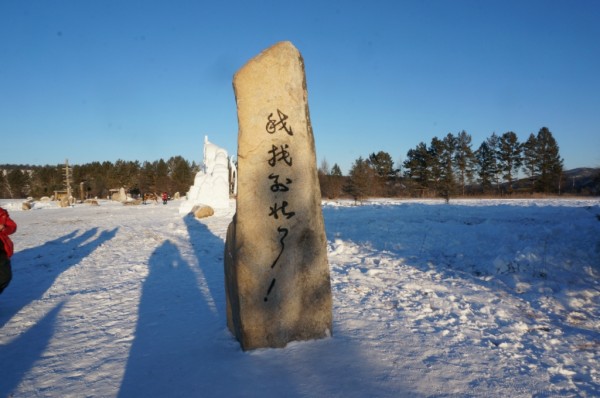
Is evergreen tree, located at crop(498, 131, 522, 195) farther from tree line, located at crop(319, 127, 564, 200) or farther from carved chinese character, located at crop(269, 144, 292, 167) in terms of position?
carved chinese character, located at crop(269, 144, 292, 167)

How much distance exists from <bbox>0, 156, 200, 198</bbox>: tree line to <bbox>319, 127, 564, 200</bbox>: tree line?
111ft

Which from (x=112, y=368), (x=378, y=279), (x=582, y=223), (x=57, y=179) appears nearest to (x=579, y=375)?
(x=378, y=279)

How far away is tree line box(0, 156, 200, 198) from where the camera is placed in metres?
66.2

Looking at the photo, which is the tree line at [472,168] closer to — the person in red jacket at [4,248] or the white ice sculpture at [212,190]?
the white ice sculpture at [212,190]

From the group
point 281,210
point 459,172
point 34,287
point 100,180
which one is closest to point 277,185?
point 281,210

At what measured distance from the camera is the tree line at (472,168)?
135 feet

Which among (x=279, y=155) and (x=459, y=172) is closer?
(x=279, y=155)

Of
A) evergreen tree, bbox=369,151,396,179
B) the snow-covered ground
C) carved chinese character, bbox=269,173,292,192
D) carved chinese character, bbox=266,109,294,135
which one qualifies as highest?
evergreen tree, bbox=369,151,396,179

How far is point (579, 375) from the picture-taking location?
3.29 m

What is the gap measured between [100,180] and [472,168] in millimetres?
65244

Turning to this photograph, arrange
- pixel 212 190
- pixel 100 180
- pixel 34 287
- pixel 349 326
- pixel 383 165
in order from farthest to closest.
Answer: pixel 100 180 < pixel 383 165 < pixel 212 190 < pixel 34 287 < pixel 349 326

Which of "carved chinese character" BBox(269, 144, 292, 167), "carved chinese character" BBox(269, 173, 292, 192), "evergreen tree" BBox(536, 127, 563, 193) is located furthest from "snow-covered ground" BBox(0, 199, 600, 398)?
"evergreen tree" BBox(536, 127, 563, 193)

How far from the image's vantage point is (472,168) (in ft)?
148

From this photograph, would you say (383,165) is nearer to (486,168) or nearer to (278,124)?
(486,168)
